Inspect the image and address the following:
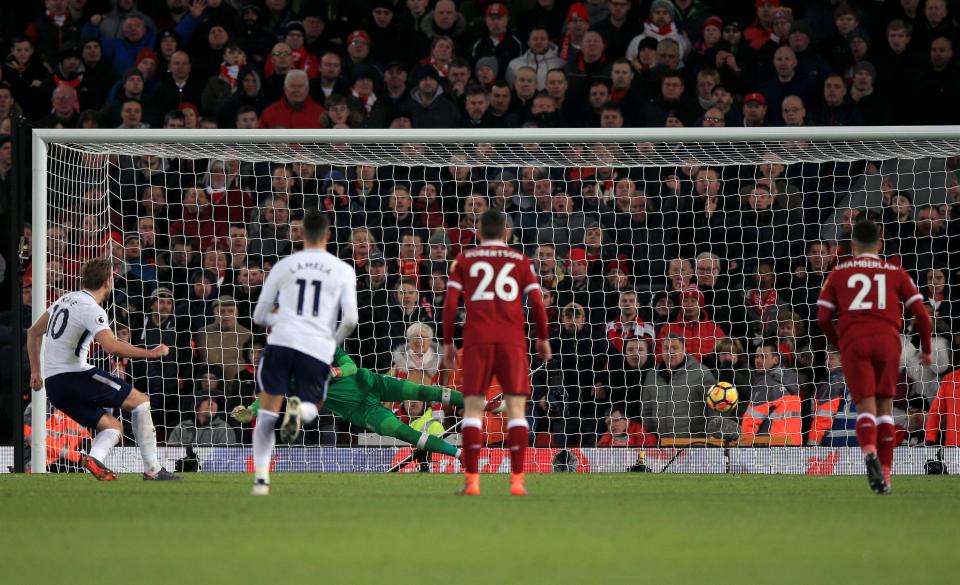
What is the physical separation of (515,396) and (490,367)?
0.86ft

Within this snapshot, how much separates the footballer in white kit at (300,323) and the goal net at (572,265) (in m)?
3.93

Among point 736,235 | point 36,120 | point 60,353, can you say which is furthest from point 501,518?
point 36,120

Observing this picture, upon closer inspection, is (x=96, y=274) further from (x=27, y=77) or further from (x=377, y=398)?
(x=27, y=77)

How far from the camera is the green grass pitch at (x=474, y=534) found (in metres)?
5.50

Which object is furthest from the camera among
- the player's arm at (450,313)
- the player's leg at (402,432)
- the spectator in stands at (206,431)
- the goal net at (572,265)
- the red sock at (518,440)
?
the spectator in stands at (206,431)

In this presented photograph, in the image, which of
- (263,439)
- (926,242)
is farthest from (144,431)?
(926,242)

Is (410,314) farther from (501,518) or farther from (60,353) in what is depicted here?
(501,518)

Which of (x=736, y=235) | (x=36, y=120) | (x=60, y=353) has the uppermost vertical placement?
(x=36, y=120)

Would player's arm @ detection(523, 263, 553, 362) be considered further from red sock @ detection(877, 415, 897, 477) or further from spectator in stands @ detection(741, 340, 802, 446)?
spectator in stands @ detection(741, 340, 802, 446)

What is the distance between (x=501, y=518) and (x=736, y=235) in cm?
730

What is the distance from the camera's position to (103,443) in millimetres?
11156

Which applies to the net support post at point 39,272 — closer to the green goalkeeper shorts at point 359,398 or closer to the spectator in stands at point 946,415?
the green goalkeeper shorts at point 359,398

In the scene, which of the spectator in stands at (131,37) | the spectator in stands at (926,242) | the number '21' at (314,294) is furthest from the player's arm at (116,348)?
the spectator in stands at (926,242)

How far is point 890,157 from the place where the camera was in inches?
528
